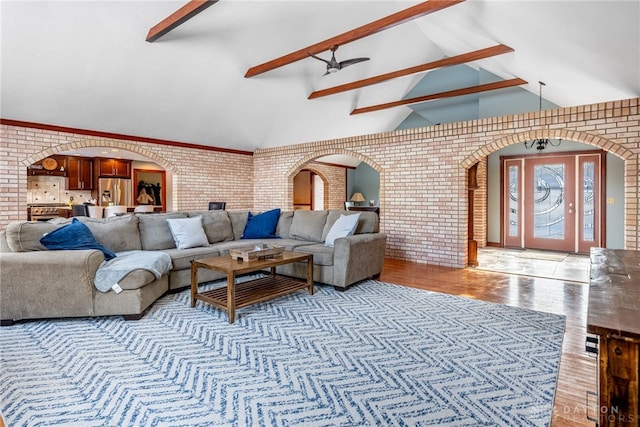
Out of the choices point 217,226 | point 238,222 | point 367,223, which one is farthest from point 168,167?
point 367,223

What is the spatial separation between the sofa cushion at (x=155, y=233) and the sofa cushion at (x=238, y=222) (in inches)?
38.9

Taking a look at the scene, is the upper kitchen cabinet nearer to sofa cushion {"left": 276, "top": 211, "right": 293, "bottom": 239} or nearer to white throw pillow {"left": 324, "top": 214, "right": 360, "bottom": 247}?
sofa cushion {"left": 276, "top": 211, "right": 293, "bottom": 239}

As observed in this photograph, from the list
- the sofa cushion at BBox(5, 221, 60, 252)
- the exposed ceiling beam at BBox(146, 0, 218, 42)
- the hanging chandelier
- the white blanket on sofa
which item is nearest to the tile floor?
the hanging chandelier

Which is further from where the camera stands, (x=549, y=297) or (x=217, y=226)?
(x=217, y=226)

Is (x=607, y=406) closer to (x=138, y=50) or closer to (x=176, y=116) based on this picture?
(x=138, y=50)

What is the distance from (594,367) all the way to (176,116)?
6.40 m

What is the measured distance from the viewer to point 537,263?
18.7 ft

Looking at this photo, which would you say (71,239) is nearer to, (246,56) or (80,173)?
(246,56)

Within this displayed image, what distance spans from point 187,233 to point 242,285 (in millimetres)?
1133

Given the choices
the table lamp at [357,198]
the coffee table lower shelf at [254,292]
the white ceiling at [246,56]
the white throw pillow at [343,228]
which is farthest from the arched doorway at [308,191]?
the coffee table lower shelf at [254,292]

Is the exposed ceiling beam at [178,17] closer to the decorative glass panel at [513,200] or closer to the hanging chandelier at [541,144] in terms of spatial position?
the hanging chandelier at [541,144]

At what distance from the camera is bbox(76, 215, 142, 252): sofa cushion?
375 centimetres

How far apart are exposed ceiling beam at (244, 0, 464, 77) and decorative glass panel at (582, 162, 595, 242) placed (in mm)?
5370

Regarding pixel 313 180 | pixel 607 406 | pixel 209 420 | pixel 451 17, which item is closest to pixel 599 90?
pixel 451 17
